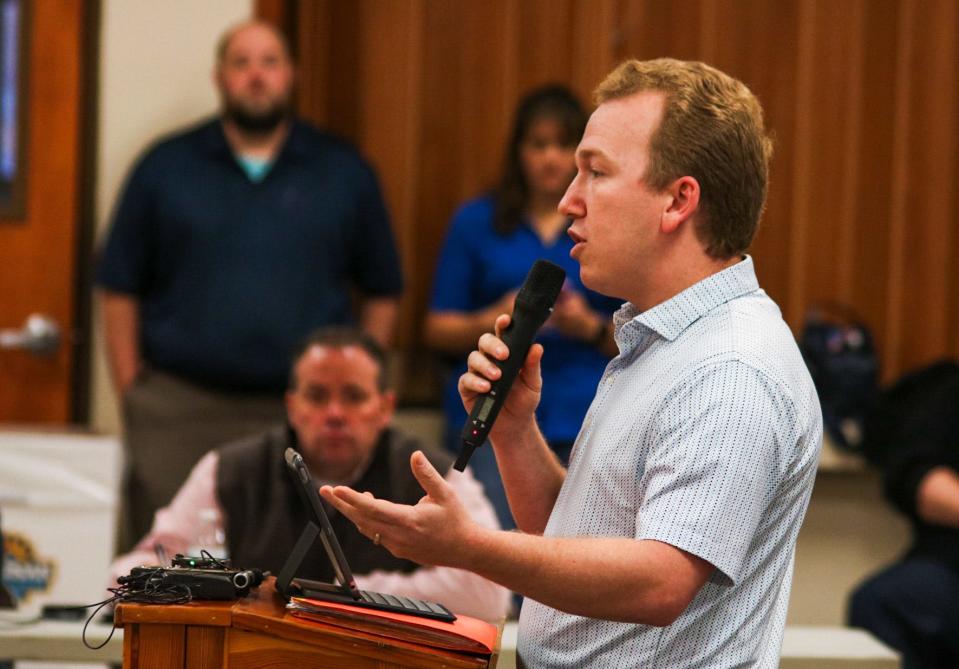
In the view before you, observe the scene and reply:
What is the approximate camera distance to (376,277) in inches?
154

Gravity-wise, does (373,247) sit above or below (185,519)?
above

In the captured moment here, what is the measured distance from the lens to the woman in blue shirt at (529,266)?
3.65 meters

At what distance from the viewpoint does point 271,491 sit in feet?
9.18

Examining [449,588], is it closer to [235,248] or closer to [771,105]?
[235,248]

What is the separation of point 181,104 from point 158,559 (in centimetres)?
167

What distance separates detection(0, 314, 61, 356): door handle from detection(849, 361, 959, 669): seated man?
91.2 inches

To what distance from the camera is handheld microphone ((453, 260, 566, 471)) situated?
1508 millimetres

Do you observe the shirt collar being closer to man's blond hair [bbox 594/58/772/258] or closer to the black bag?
the black bag

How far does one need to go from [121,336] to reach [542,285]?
96.1 inches

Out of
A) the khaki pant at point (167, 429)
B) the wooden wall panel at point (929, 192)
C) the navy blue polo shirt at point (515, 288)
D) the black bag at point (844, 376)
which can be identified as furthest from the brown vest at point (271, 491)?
the wooden wall panel at point (929, 192)

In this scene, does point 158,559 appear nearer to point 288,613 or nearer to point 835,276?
point 288,613

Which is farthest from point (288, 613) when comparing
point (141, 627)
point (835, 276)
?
point (835, 276)

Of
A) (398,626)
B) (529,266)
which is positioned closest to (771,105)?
(529,266)

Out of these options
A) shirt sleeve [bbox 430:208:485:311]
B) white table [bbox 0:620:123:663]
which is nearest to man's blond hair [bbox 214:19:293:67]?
shirt sleeve [bbox 430:208:485:311]
